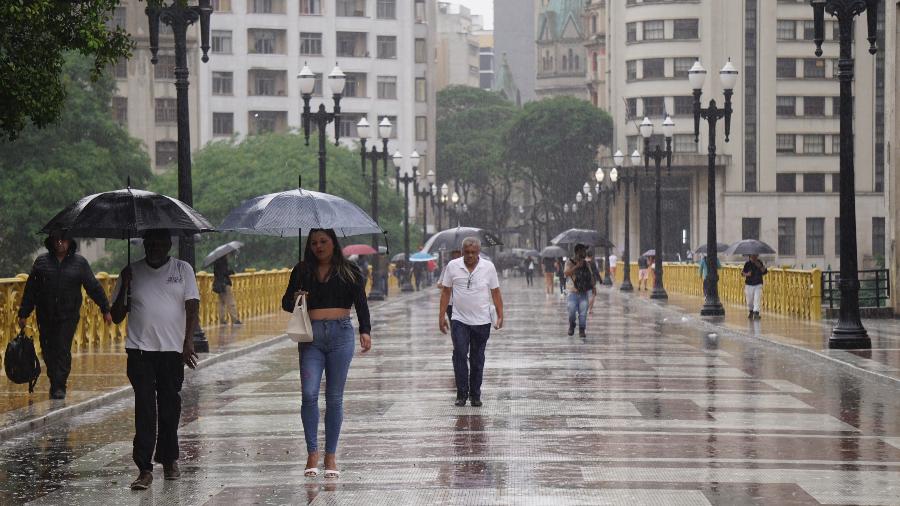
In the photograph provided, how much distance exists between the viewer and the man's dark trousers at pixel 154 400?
37.4 ft

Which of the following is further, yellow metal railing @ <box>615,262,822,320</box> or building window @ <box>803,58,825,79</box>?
building window @ <box>803,58,825,79</box>

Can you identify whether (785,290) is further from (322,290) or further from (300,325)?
(300,325)

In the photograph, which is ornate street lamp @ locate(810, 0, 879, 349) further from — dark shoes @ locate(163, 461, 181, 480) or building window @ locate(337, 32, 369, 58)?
building window @ locate(337, 32, 369, 58)

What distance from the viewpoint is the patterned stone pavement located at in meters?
11.0

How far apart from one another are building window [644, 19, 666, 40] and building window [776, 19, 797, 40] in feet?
25.8

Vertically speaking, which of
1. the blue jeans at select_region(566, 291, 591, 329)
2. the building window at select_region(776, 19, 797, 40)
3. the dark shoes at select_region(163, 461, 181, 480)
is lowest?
the dark shoes at select_region(163, 461, 181, 480)

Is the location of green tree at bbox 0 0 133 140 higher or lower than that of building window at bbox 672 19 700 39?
lower

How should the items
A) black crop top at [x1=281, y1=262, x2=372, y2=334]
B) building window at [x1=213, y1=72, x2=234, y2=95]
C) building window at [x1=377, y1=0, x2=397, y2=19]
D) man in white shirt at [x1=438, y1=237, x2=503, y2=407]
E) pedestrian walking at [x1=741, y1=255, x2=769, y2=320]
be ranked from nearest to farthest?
black crop top at [x1=281, y1=262, x2=372, y2=334], man in white shirt at [x1=438, y1=237, x2=503, y2=407], pedestrian walking at [x1=741, y1=255, x2=769, y2=320], building window at [x1=213, y1=72, x2=234, y2=95], building window at [x1=377, y1=0, x2=397, y2=19]

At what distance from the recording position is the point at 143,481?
11.2 m

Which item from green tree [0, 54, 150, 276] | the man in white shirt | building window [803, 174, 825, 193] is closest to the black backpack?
the man in white shirt

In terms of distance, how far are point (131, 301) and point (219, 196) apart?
2549 inches

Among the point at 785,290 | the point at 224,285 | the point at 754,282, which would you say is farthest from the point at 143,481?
the point at 785,290

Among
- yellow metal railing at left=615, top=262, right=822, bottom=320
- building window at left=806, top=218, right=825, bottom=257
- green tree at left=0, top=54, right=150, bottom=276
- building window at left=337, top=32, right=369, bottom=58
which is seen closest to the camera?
yellow metal railing at left=615, top=262, right=822, bottom=320

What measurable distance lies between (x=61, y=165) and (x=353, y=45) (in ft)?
172
